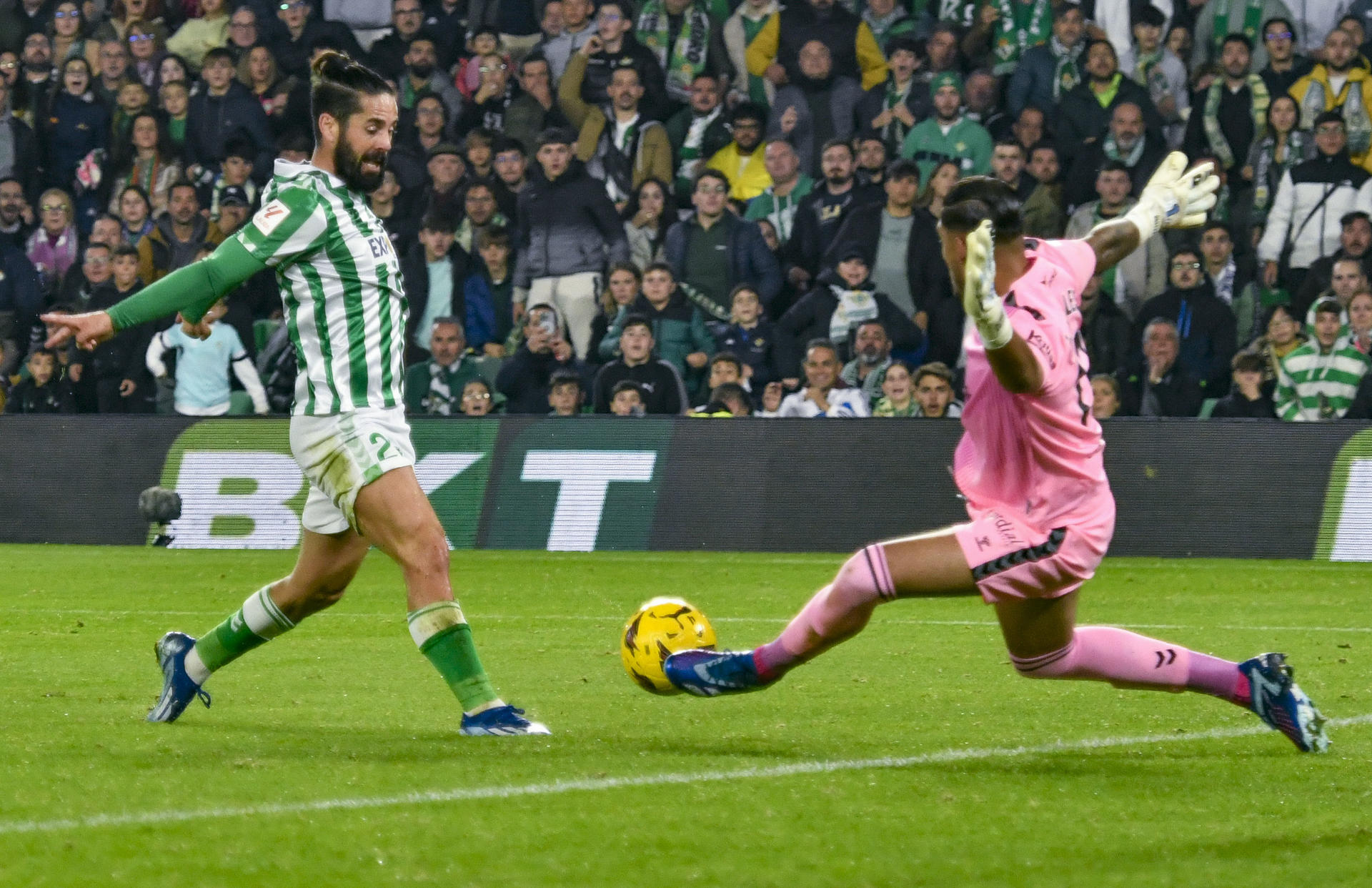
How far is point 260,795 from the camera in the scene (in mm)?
4984

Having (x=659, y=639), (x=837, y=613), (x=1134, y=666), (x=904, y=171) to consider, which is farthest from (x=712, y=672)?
(x=904, y=171)

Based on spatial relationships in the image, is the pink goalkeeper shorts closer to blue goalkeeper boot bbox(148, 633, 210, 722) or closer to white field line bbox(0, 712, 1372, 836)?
white field line bbox(0, 712, 1372, 836)

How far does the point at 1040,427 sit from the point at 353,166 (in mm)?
2330

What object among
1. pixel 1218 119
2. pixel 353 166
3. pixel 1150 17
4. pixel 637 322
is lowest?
pixel 637 322

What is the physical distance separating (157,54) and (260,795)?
50.7 feet

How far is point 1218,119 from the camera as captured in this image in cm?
1559

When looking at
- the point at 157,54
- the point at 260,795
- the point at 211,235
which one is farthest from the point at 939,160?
the point at 260,795

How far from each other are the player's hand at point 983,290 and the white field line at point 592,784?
131 cm

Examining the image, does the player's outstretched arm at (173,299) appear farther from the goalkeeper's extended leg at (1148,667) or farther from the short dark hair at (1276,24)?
the short dark hair at (1276,24)

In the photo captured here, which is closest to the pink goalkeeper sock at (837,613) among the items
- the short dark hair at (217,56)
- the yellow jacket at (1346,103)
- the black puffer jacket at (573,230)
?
the black puffer jacket at (573,230)

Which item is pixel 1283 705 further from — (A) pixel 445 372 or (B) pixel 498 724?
(A) pixel 445 372

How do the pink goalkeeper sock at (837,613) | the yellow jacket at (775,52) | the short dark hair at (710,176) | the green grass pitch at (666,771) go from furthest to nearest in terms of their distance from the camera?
the yellow jacket at (775,52) < the short dark hair at (710,176) < the pink goalkeeper sock at (837,613) < the green grass pitch at (666,771)

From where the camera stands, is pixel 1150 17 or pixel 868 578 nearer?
pixel 868 578

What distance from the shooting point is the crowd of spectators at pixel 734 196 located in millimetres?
15055
